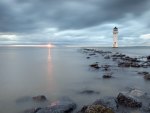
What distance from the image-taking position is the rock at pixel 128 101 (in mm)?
9625

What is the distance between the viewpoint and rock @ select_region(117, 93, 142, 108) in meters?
9.62

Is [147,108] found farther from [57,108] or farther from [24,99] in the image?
[24,99]

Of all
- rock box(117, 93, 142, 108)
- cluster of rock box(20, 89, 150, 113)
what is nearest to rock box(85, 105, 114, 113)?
cluster of rock box(20, 89, 150, 113)

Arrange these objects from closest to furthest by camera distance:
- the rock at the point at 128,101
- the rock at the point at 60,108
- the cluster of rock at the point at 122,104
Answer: the rock at the point at 60,108
the cluster of rock at the point at 122,104
the rock at the point at 128,101

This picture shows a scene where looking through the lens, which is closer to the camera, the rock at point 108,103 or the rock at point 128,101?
the rock at point 108,103

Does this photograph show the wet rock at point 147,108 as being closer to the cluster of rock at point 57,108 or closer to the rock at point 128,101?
the rock at point 128,101

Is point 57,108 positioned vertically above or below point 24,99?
above

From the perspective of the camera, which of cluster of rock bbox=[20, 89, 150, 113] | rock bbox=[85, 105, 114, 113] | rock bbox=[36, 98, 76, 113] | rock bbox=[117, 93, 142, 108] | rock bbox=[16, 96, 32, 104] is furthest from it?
rock bbox=[16, 96, 32, 104]

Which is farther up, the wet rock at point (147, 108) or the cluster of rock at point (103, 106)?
the cluster of rock at point (103, 106)

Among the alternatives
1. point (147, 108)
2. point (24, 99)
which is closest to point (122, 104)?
point (147, 108)

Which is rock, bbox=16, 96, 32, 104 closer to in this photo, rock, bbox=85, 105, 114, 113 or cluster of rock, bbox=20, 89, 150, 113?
cluster of rock, bbox=20, 89, 150, 113

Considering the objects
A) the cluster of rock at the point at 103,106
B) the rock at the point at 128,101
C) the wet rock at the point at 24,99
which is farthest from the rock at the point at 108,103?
the wet rock at the point at 24,99

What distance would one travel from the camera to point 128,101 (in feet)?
32.2

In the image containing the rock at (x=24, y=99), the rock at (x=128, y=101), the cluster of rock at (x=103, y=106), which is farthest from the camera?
the rock at (x=24, y=99)
